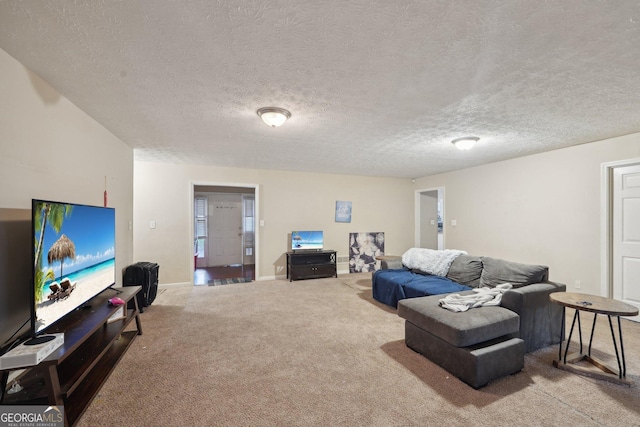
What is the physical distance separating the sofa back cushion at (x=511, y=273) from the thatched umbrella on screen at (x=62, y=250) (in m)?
4.13

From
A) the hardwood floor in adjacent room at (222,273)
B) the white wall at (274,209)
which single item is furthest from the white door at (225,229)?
the white wall at (274,209)

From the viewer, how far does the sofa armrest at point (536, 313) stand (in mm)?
2465

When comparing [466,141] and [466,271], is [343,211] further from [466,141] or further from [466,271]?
[466,141]

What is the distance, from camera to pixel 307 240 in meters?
5.84

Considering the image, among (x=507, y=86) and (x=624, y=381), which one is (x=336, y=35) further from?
(x=624, y=381)

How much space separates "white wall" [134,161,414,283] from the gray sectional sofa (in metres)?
3.57

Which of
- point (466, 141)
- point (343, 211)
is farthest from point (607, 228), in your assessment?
point (343, 211)

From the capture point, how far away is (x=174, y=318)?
136 inches

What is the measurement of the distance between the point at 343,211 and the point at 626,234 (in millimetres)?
4473

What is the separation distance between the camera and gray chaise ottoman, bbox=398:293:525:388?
2037mm

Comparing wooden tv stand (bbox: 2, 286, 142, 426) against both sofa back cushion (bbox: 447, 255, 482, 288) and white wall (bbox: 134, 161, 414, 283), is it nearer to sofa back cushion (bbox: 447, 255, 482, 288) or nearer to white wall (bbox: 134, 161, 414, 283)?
white wall (bbox: 134, 161, 414, 283)

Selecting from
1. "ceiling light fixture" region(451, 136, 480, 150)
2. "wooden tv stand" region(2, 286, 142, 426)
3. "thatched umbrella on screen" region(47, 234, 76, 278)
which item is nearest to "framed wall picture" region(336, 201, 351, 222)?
"ceiling light fixture" region(451, 136, 480, 150)

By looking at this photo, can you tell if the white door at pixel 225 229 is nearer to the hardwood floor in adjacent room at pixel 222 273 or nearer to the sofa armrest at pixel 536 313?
the hardwood floor in adjacent room at pixel 222 273

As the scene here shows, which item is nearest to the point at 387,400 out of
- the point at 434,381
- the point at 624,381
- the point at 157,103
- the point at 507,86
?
the point at 434,381
